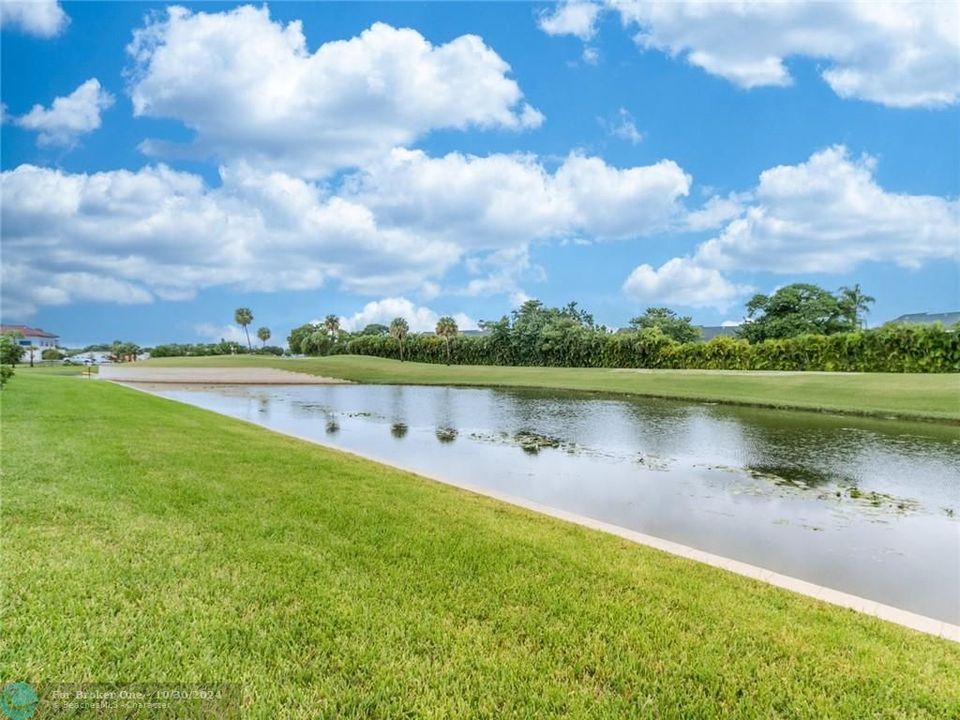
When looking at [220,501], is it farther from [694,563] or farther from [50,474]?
[694,563]

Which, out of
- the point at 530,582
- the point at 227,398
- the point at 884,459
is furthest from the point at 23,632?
the point at 227,398

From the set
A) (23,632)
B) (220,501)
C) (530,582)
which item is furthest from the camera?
(220,501)

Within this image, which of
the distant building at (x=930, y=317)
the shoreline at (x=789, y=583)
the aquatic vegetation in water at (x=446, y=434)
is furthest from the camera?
the distant building at (x=930, y=317)

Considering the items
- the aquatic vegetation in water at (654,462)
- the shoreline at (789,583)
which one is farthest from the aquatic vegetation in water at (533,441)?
the shoreline at (789,583)

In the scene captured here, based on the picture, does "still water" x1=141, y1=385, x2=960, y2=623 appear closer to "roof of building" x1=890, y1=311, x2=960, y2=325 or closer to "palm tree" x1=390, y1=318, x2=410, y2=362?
"palm tree" x1=390, y1=318, x2=410, y2=362

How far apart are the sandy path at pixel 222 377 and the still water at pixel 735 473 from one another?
1859 centimetres

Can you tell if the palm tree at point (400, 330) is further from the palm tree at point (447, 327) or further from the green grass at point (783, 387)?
the green grass at point (783, 387)

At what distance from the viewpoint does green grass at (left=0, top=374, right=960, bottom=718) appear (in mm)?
2537

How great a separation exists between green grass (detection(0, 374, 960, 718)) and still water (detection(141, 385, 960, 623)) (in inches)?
72.0

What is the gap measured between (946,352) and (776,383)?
963 centimetres

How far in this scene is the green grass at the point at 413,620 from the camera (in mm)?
2537

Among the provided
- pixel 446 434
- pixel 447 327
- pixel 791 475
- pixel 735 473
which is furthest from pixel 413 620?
pixel 447 327

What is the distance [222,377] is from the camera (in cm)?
3909

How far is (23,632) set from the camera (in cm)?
286
